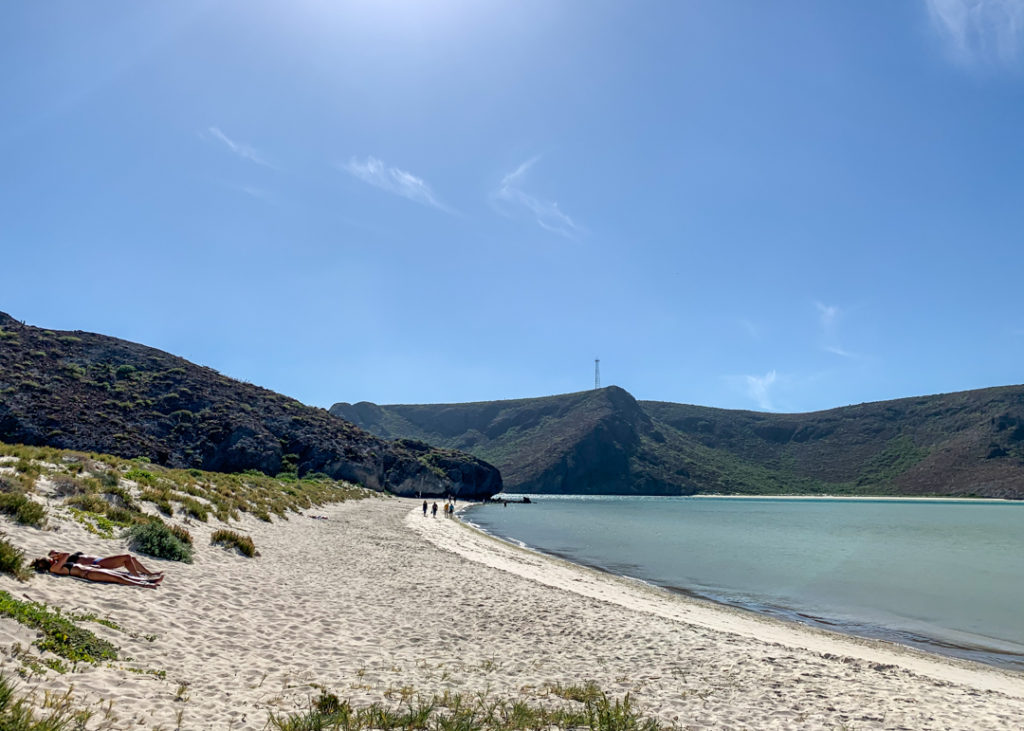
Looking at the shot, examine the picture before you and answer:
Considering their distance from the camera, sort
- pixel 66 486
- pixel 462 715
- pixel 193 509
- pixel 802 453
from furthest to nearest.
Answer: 1. pixel 802 453
2. pixel 193 509
3. pixel 66 486
4. pixel 462 715

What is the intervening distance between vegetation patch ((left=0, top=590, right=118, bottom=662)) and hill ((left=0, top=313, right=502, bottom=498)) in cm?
5401

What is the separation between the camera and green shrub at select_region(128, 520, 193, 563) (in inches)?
482

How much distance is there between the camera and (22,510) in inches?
440

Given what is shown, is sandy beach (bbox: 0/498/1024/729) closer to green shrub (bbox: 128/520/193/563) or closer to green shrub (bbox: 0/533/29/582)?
green shrub (bbox: 0/533/29/582)

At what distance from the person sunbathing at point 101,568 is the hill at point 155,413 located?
50.6 m

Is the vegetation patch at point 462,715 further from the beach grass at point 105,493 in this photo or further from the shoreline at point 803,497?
the shoreline at point 803,497

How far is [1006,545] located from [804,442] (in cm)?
16665

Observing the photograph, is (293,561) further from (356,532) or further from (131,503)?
(356,532)

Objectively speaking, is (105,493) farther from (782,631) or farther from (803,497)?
(803,497)

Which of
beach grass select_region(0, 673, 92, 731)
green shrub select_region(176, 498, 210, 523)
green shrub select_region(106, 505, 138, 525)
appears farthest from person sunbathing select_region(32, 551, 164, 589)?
green shrub select_region(176, 498, 210, 523)

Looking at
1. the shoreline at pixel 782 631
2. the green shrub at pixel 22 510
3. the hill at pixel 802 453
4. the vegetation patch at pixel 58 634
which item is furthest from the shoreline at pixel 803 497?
the vegetation patch at pixel 58 634

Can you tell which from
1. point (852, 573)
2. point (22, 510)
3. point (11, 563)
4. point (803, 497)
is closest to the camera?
point (11, 563)

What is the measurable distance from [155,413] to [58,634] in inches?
2551

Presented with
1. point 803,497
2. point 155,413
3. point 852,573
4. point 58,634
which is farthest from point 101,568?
point 803,497
